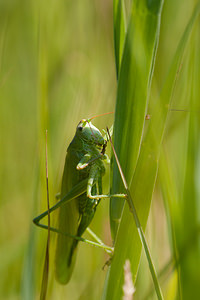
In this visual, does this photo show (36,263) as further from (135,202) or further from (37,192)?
(135,202)

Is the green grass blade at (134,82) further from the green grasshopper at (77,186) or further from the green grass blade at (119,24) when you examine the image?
the green grasshopper at (77,186)

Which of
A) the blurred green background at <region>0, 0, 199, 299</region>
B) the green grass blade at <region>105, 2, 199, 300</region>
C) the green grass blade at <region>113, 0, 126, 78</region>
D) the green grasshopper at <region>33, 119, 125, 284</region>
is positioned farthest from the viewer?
the green grasshopper at <region>33, 119, 125, 284</region>

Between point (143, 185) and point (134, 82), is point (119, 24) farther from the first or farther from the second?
point (143, 185)

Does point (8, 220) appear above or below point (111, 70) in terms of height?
below

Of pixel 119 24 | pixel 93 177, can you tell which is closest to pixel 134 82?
pixel 119 24

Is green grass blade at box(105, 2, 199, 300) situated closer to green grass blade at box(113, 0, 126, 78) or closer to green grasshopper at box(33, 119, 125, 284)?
green grass blade at box(113, 0, 126, 78)

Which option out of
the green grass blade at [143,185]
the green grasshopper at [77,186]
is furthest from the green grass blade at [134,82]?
the green grasshopper at [77,186]

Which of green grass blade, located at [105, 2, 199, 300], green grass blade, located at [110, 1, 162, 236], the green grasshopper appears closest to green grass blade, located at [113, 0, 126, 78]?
green grass blade, located at [110, 1, 162, 236]

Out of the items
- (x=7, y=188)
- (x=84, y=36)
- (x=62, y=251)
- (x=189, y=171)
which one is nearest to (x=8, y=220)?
(x=7, y=188)
